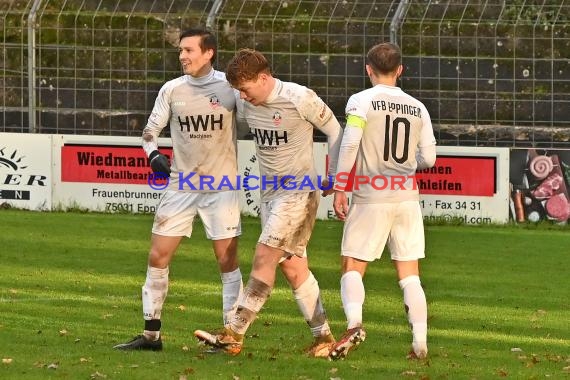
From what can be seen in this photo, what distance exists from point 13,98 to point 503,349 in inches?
506

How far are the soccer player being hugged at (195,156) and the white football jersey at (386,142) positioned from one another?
2.99 ft

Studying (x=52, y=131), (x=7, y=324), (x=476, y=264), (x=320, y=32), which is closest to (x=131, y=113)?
(x=52, y=131)

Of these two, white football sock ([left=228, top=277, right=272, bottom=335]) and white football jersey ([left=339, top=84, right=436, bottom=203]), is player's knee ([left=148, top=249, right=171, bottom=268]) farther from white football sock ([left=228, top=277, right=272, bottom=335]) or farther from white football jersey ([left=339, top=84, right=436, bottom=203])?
white football jersey ([left=339, top=84, right=436, bottom=203])

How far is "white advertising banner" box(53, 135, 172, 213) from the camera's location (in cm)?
2139

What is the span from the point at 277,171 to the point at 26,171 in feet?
40.3

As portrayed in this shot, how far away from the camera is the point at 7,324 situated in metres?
11.1

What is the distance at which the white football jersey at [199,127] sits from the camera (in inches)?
399

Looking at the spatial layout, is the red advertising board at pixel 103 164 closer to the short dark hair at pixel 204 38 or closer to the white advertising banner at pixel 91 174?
the white advertising banner at pixel 91 174

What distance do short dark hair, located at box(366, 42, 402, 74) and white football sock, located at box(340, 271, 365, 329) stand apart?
1200 millimetres

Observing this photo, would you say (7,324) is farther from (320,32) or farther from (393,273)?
(320,32)

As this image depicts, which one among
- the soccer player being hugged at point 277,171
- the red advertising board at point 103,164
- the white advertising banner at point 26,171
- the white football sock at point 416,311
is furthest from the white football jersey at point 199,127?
the white advertising banner at point 26,171

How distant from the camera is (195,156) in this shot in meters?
10.1

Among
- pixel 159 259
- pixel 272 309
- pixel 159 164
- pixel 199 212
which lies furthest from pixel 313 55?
pixel 159 164

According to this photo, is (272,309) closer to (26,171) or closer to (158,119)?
(158,119)
